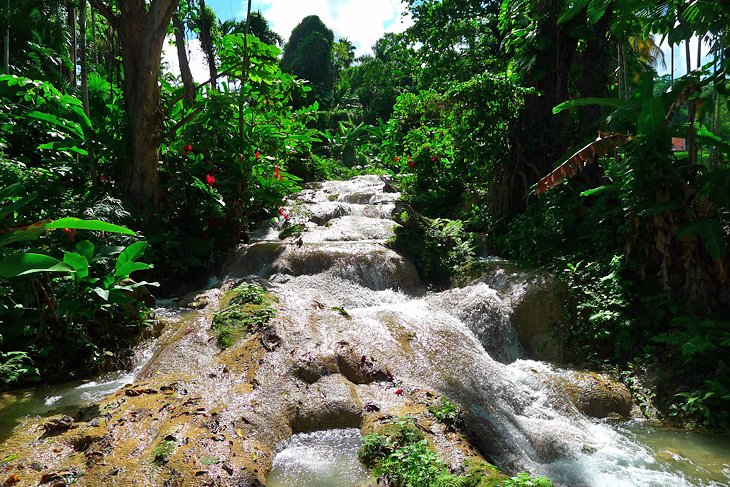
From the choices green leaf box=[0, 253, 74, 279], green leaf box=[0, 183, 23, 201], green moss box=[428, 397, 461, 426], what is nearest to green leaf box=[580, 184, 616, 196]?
green moss box=[428, 397, 461, 426]

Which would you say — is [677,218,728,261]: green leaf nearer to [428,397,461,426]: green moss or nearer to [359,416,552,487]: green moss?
[428,397,461,426]: green moss

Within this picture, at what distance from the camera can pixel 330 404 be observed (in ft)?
13.4

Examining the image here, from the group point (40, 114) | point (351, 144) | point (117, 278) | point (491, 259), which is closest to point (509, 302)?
point (491, 259)

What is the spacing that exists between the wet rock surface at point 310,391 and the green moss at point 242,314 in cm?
12

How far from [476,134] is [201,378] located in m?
6.73

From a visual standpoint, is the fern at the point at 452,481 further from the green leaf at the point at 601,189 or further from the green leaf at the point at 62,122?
the green leaf at the point at 62,122

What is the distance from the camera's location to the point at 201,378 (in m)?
4.33

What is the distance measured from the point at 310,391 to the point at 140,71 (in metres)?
5.61

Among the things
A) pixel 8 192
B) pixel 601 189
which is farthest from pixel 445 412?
pixel 601 189

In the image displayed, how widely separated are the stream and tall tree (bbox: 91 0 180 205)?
2.28 meters

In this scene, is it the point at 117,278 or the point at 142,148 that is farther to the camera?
the point at 142,148

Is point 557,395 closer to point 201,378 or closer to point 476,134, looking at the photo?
point 201,378

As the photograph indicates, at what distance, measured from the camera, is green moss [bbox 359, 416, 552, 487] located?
309 centimetres

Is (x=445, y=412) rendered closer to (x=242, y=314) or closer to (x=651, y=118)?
(x=242, y=314)
